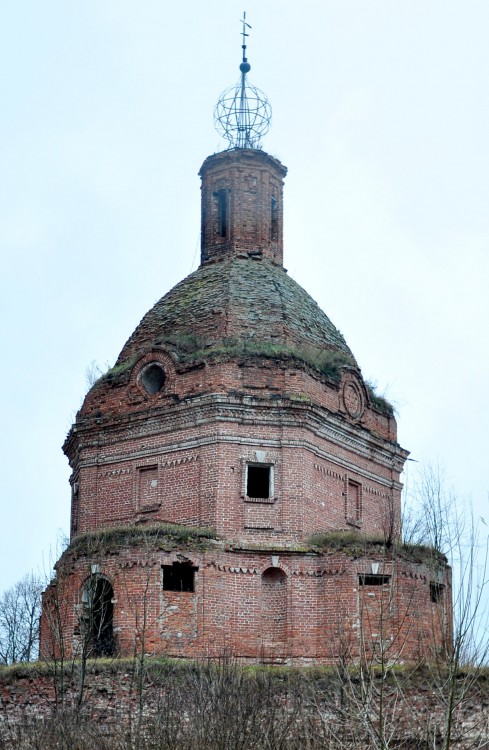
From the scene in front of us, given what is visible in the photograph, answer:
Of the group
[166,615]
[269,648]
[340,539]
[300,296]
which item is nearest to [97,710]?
[166,615]

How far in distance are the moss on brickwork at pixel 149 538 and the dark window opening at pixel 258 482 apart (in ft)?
5.73

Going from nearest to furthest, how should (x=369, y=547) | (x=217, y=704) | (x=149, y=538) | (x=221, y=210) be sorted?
(x=217, y=704), (x=149, y=538), (x=369, y=547), (x=221, y=210)

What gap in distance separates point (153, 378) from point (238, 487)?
12.8ft

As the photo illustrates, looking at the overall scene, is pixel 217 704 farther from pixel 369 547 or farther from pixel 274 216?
pixel 274 216

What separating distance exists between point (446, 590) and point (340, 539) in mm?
2969

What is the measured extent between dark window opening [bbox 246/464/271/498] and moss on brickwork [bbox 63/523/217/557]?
175cm

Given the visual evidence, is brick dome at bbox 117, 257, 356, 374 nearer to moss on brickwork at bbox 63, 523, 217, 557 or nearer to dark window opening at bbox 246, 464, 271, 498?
dark window opening at bbox 246, 464, 271, 498

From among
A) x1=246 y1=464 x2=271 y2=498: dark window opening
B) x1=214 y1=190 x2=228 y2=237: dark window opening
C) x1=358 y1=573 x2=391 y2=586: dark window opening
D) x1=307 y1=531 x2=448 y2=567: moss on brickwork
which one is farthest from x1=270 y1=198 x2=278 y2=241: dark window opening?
x1=358 y1=573 x2=391 y2=586: dark window opening

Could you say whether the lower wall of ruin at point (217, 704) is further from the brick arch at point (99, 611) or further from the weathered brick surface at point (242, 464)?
the weathered brick surface at point (242, 464)

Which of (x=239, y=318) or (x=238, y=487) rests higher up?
(x=239, y=318)

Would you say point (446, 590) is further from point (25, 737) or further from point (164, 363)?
point (25, 737)

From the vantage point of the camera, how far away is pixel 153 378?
29578 millimetres

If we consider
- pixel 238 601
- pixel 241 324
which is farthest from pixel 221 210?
pixel 238 601

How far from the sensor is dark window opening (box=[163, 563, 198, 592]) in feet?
85.4
